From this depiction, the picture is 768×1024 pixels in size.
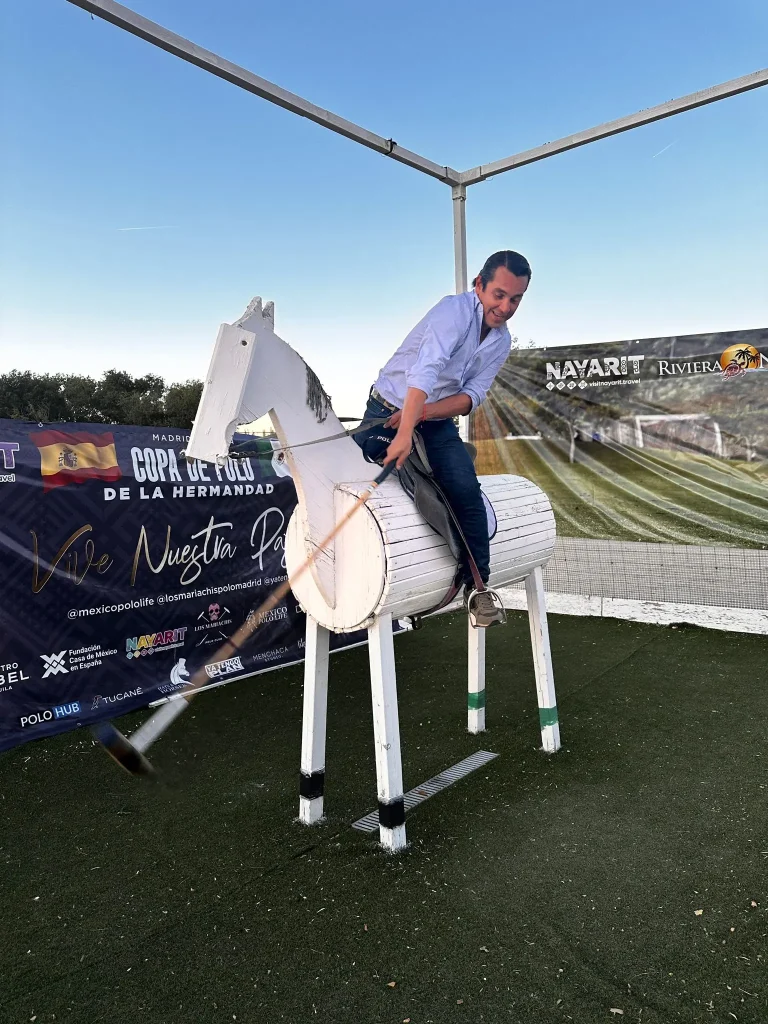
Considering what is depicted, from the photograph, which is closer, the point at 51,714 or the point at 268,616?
the point at 51,714

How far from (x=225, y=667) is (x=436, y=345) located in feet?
9.06

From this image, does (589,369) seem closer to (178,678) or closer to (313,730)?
(178,678)

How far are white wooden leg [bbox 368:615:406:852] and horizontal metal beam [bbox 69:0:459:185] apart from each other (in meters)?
2.98

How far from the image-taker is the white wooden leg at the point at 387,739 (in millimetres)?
2422

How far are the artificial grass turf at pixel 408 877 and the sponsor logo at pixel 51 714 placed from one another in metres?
0.12

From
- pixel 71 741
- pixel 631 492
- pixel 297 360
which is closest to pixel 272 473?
pixel 71 741

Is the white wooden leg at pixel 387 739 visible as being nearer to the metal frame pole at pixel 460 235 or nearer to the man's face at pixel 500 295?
the man's face at pixel 500 295

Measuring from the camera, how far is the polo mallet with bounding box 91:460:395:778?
2379mm

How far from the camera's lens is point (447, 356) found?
7.67 ft

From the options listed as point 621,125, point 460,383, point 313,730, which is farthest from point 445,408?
point 621,125

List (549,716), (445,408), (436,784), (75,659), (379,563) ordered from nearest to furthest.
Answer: (379,563)
(445,408)
(436,784)
(549,716)
(75,659)

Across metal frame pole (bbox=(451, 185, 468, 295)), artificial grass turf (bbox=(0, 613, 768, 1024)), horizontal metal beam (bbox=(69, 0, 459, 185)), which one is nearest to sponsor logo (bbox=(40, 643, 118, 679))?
artificial grass turf (bbox=(0, 613, 768, 1024))

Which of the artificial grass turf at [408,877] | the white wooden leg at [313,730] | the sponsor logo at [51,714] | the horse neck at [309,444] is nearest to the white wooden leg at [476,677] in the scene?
the artificial grass turf at [408,877]

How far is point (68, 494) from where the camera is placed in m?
3.71
